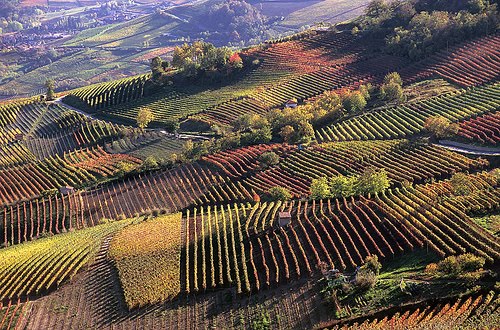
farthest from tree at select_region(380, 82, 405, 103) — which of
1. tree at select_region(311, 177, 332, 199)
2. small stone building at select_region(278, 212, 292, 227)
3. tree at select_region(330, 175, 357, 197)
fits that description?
small stone building at select_region(278, 212, 292, 227)

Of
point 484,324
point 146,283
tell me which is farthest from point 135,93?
point 484,324

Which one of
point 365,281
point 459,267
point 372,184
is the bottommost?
point 365,281

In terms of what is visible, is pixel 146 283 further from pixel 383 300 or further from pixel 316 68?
pixel 316 68

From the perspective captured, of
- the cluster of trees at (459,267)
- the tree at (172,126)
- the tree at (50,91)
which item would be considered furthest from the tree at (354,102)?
the tree at (50,91)

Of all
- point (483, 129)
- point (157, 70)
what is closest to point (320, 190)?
point (483, 129)

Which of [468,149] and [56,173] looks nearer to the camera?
[468,149]

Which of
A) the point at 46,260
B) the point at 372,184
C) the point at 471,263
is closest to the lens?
the point at 471,263

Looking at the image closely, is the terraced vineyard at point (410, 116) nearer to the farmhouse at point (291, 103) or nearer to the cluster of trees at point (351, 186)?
the farmhouse at point (291, 103)

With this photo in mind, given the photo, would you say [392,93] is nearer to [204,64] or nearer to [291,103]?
[291,103]
